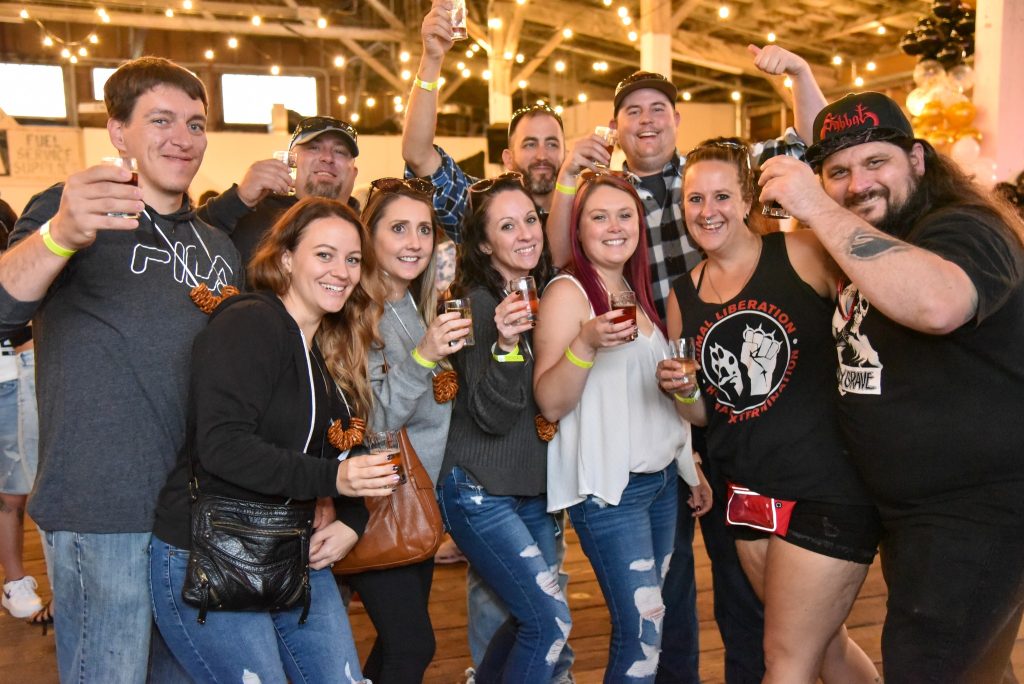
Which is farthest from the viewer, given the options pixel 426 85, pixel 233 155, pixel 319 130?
pixel 233 155

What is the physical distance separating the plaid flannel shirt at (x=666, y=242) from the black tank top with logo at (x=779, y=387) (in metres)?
0.66

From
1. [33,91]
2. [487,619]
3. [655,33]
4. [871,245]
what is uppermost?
[33,91]

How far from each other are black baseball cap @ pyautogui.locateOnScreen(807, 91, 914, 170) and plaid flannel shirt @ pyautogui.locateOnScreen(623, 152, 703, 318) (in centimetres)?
97

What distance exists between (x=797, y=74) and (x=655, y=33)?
7908 millimetres

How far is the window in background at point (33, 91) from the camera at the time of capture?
542 inches

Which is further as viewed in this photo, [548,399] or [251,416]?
[548,399]

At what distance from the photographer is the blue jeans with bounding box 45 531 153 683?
1.98 metres

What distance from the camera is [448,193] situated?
11.4 ft

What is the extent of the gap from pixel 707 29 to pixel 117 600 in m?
12.9

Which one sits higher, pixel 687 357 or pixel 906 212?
pixel 906 212

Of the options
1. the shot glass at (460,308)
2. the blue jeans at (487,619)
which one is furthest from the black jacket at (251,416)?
the blue jeans at (487,619)

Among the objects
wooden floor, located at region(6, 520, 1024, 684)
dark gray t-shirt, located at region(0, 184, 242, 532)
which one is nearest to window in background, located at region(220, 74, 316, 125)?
wooden floor, located at region(6, 520, 1024, 684)

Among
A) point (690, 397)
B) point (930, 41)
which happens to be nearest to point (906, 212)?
point (690, 397)

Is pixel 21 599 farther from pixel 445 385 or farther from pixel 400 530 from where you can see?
pixel 445 385
